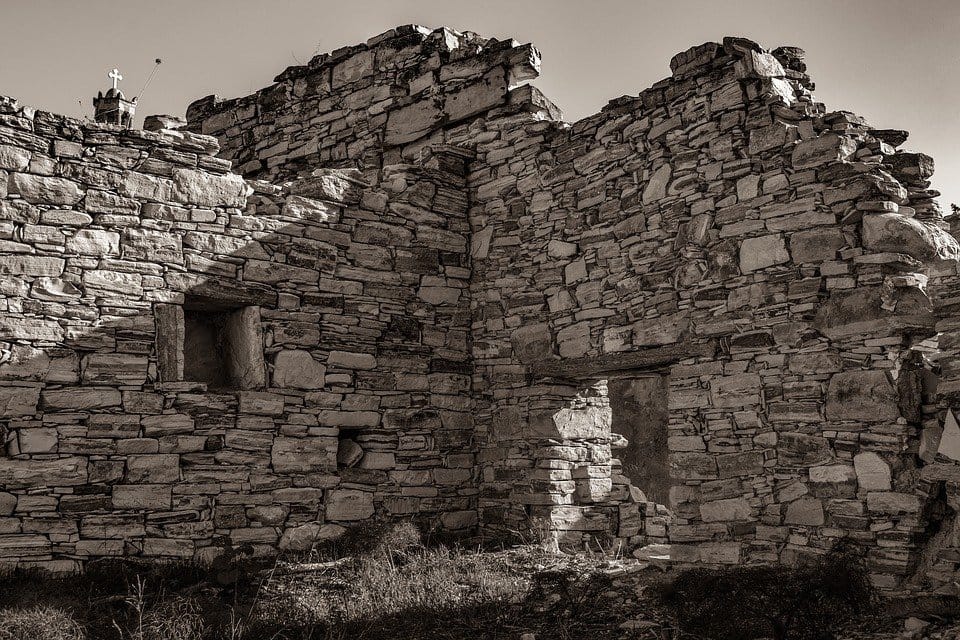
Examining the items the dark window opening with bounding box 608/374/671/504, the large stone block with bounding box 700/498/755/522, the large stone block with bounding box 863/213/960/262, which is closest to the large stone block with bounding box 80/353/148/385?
the large stone block with bounding box 700/498/755/522

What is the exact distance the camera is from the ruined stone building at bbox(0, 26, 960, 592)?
6219 millimetres

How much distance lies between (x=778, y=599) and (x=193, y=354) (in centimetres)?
503

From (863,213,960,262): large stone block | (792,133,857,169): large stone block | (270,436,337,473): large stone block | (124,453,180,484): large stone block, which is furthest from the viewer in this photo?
(270,436,337,473): large stone block

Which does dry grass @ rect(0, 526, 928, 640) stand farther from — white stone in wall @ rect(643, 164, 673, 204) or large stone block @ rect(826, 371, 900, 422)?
white stone in wall @ rect(643, 164, 673, 204)

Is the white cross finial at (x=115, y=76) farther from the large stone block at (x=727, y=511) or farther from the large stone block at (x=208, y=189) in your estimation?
the large stone block at (x=727, y=511)

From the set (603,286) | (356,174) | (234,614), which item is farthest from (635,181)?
(234,614)

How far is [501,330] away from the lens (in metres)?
8.67

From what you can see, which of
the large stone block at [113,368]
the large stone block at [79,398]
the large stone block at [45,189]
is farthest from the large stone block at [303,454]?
the large stone block at [45,189]

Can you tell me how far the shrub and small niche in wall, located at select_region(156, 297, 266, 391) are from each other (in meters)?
3.86

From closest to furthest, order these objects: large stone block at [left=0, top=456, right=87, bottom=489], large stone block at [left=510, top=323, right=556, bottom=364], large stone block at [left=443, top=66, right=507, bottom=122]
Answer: large stone block at [left=0, top=456, right=87, bottom=489] → large stone block at [left=510, top=323, right=556, bottom=364] → large stone block at [left=443, top=66, right=507, bottom=122]

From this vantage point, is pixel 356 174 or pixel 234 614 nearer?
pixel 234 614

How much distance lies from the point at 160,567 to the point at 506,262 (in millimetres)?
4214

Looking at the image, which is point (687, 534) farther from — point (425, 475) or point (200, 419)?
point (200, 419)

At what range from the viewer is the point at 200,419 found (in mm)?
7102
